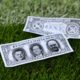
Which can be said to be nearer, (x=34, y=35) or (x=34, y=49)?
(x=34, y=49)

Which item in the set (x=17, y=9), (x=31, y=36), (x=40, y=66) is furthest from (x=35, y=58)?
(x=17, y=9)

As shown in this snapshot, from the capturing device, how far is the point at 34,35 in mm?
3014

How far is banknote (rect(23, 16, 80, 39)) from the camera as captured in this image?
3025 millimetres

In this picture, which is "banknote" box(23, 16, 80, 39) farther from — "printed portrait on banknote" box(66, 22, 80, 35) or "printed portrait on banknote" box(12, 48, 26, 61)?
→ "printed portrait on banknote" box(12, 48, 26, 61)

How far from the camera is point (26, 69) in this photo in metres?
2.67

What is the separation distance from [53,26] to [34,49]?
1.23 feet

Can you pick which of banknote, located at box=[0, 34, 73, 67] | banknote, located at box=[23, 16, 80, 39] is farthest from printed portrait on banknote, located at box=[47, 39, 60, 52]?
banknote, located at box=[23, 16, 80, 39]

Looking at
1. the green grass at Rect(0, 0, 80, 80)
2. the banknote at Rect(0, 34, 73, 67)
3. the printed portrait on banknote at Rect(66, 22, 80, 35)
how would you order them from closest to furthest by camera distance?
the green grass at Rect(0, 0, 80, 80), the banknote at Rect(0, 34, 73, 67), the printed portrait on banknote at Rect(66, 22, 80, 35)

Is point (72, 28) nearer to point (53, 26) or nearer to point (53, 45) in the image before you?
point (53, 26)

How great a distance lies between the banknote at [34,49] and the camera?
8.94 feet

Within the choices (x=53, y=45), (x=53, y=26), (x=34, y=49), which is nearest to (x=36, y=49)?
(x=34, y=49)

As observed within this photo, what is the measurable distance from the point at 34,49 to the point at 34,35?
237 mm

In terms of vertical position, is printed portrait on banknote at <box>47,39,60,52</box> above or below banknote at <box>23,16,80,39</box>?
below

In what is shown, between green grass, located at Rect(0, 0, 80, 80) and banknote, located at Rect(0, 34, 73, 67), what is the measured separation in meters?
0.04
